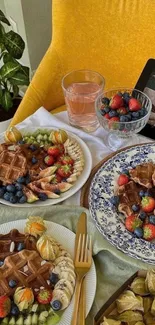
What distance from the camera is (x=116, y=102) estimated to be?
4.53 ft

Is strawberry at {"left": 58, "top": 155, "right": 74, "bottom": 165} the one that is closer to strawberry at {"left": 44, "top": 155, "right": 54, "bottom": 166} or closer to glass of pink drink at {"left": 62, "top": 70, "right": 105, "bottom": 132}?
strawberry at {"left": 44, "top": 155, "right": 54, "bottom": 166}

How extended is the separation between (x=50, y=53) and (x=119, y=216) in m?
A: 0.89

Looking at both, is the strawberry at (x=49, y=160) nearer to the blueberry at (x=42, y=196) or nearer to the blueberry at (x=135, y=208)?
the blueberry at (x=42, y=196)

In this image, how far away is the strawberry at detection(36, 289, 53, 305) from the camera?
0.95m

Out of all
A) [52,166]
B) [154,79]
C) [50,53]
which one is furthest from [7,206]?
[50,53]

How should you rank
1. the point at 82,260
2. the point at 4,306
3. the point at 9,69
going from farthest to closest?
the point at 9,69
the point at 82,260
the point at 4,306

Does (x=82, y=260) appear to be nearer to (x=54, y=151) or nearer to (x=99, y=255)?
(x=99, y=255)

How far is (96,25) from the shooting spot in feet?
5.73

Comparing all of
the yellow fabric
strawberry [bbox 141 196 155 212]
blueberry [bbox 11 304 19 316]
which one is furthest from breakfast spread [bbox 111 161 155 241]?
the yellow fabric

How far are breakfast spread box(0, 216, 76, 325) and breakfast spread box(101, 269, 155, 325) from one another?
0.12 metres

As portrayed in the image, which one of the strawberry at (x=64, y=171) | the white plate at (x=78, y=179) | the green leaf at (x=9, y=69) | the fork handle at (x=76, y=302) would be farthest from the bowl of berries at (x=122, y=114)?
the green leaf at (x=9, y=69)

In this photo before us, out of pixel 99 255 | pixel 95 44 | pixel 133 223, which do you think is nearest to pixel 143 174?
pixel 133 223

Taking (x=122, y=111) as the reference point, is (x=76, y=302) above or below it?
below

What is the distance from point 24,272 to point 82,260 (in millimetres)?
148
